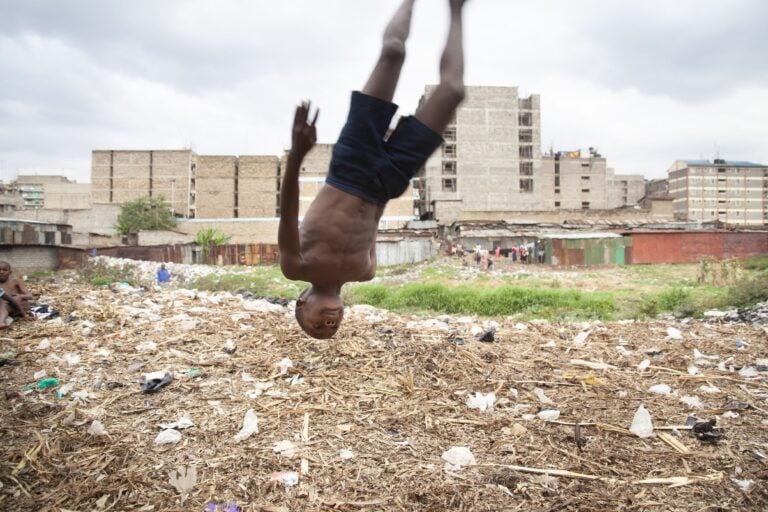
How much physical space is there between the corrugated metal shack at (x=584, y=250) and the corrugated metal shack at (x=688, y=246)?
109 cm

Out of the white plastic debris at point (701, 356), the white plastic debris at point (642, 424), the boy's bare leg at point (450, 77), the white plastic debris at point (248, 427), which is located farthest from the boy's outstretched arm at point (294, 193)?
the white plastic debris at point (701, 356)

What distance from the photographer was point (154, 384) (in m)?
5.00

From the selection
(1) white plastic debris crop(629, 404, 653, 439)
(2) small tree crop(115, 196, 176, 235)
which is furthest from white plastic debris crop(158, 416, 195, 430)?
(2) small tree crop(115, 196, 176, 235)

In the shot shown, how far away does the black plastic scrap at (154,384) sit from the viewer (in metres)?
4.96

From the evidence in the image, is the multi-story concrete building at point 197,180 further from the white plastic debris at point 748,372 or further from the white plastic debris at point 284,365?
the white plastic debris at point 748,372

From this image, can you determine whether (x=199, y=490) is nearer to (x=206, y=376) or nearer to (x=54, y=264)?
(x=206, y=376)

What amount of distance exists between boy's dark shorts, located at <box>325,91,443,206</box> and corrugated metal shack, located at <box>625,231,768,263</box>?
27.7 m

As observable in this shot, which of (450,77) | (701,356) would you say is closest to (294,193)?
(450,77)

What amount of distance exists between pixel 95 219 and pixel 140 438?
41562 mm

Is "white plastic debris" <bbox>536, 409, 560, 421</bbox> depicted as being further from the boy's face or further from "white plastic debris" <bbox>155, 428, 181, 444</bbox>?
"white plastic debris" <bbox>155, 428, 181, 444</bbox>

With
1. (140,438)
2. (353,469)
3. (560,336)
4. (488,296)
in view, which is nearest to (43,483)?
(140,438)

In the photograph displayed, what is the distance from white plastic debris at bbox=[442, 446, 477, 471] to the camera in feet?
12.7

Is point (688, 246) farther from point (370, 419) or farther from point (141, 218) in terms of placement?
point (141, 218)

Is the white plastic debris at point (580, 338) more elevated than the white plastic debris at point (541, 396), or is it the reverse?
the white plastic debris at point (580, 338)
